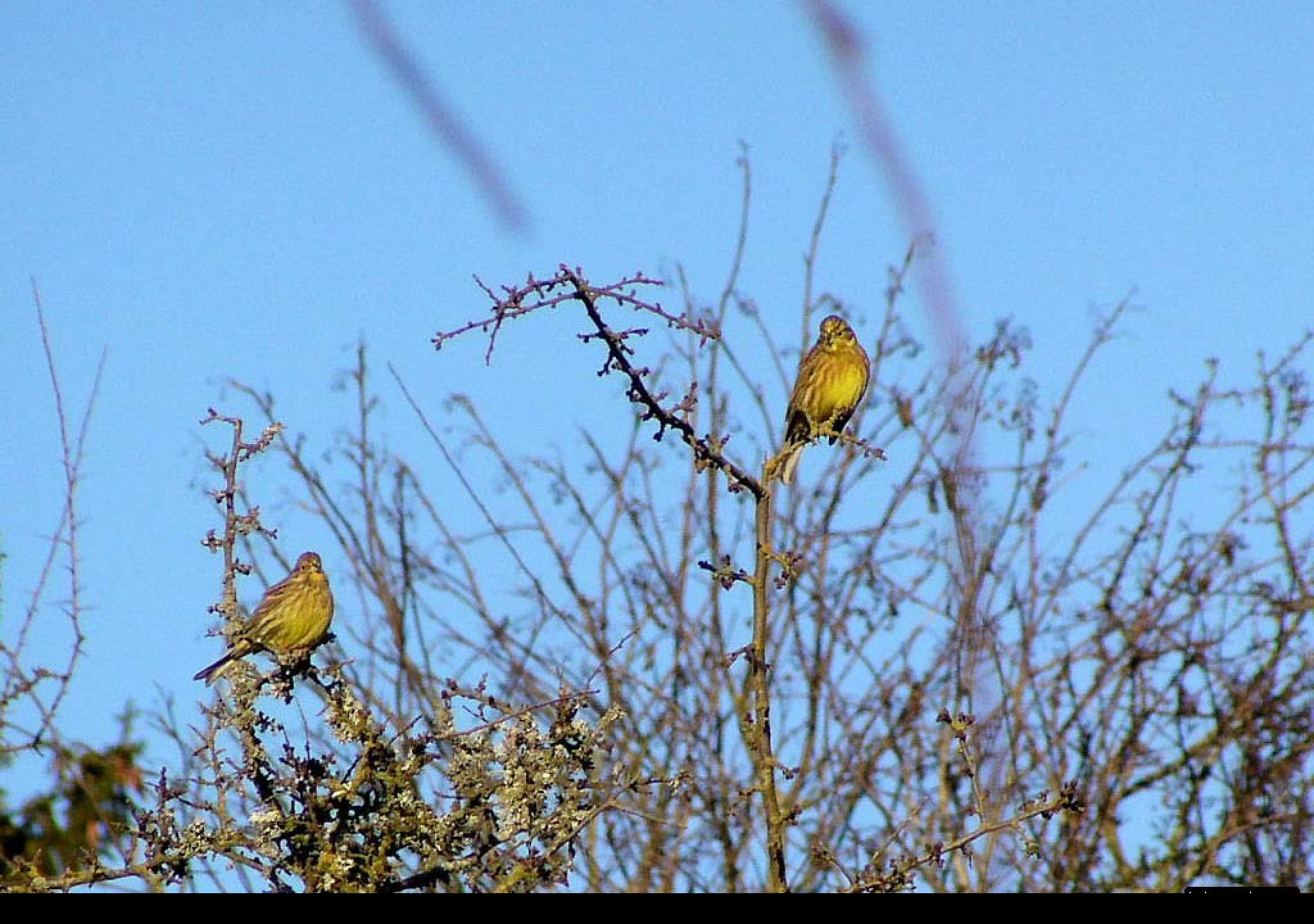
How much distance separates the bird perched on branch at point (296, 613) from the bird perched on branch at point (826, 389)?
6.47ft

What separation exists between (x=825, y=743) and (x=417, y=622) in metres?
2.37

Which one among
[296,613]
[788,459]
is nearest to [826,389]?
[788,459]

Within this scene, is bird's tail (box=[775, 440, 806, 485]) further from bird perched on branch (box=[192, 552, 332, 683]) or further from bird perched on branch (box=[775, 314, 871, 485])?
bird perched on branch (box=[192, 552, 332, 683])

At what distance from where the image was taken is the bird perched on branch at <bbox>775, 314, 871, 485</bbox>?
787 centimetres

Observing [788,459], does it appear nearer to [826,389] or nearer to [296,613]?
[826,389]

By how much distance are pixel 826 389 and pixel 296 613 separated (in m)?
2.48

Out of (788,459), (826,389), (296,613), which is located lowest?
(296,613)

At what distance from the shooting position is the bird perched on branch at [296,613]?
20.5 ft

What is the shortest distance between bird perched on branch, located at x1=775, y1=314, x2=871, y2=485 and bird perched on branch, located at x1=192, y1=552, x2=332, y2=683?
6.47 ft

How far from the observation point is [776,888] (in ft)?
13.6

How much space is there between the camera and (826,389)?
791cm

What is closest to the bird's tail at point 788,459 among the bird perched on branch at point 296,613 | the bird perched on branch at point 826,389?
the bird perched on branch at point 826,389
